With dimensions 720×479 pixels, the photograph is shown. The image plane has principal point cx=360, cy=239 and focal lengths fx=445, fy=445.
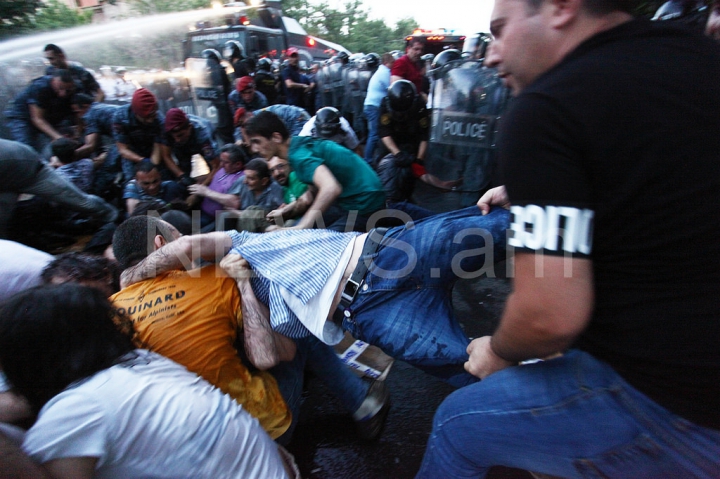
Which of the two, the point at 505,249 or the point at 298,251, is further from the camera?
the point at 298,251

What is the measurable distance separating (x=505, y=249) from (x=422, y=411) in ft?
4.03

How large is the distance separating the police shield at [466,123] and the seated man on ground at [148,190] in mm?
2523

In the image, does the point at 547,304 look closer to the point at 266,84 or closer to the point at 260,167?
the point at 260,167

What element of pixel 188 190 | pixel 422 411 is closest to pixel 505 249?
pixel 422 411

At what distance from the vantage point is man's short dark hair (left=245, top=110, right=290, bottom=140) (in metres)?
3.11

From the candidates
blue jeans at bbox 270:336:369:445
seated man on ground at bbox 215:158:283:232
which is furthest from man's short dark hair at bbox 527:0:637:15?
seated man on ground at bbox 215:158:283:232

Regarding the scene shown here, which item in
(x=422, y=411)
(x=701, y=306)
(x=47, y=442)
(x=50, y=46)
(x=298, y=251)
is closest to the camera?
(x=701, y=306)

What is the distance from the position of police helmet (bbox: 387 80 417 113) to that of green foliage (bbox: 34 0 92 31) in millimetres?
15201

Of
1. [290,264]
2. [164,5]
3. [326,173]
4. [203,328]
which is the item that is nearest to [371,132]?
[326,173]

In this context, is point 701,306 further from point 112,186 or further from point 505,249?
point 112,186

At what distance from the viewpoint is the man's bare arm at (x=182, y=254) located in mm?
1797

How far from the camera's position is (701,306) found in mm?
874

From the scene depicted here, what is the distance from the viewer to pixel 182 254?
1.79 m

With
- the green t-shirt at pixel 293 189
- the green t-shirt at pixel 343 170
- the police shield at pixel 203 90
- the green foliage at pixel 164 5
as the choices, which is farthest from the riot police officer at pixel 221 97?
the green foliage at pixel 164 5
